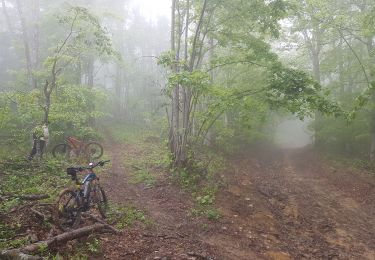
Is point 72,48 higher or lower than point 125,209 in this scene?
higher

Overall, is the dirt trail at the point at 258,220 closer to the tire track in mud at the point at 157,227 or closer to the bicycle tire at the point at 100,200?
the tire track in mud at the point at 157,227

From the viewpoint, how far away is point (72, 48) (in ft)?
47.9

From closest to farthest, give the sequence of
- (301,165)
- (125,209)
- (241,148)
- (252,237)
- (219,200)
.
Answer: (252,237) < (125,209) < (219,200) < (301,165) < (241,148)

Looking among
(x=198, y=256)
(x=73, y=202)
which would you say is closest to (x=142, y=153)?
(x=73, y=202)

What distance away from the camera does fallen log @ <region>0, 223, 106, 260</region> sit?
201 inches

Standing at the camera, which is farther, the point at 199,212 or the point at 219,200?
the point at 219,200

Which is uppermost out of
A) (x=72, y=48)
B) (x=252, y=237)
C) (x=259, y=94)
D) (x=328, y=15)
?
(x=328, y=15)

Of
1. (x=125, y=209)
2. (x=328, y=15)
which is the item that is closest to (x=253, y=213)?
(x=125, y=209)

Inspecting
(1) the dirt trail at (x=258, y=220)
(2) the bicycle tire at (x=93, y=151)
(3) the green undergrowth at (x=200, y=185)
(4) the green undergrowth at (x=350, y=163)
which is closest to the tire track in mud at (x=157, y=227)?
(1) the dirt trail at (x=258, y=220)

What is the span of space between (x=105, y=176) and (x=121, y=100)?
79.4ft

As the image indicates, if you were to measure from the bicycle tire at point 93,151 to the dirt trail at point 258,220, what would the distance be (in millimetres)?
1043

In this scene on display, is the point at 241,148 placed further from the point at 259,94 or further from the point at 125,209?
the point at 125,209

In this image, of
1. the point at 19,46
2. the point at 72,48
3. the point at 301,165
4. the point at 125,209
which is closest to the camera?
the point at 125,209

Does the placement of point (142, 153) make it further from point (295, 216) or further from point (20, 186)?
point (295, 216)
